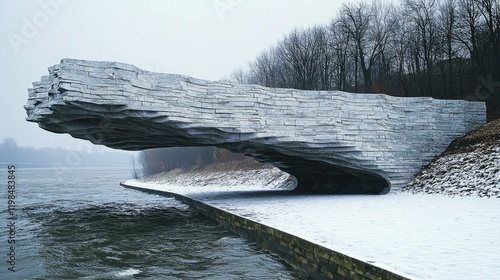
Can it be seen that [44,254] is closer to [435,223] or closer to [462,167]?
[435,223]

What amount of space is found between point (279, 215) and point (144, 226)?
480 cm

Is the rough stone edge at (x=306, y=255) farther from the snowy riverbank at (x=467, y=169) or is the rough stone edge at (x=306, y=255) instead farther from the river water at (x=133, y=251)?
the snowy riverbank at (x=467, y=169)

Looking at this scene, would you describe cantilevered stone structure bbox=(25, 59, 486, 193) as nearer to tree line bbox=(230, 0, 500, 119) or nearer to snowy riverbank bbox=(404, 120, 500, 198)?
snowy riverbank bbox=(404, 120, 500, 198)

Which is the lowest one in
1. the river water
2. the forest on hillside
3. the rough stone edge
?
the river water

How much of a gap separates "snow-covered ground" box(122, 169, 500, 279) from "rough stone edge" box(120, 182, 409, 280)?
0.13 meters

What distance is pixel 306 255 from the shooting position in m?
6.86

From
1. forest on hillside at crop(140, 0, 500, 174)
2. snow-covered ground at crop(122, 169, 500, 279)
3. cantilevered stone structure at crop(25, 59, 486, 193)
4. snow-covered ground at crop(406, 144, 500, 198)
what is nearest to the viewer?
snow-covered ground at crop(122, 169, 500, 279)

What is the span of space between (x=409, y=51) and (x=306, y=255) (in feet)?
91.3

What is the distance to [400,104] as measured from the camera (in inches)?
622

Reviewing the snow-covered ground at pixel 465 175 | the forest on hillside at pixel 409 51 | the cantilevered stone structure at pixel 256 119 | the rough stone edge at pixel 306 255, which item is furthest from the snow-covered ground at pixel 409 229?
the forest on hillside at pixel 409 51

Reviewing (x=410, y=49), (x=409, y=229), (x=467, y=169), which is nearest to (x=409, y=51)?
→ (x=410, y=49)

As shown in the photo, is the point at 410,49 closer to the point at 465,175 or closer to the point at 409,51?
the point at 409,51

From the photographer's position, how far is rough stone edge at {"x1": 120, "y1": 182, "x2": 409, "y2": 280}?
17.3 feet

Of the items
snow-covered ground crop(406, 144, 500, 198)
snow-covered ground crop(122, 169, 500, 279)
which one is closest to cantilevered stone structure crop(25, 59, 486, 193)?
snow-covered ground crop(406, 144, 500, 198)
